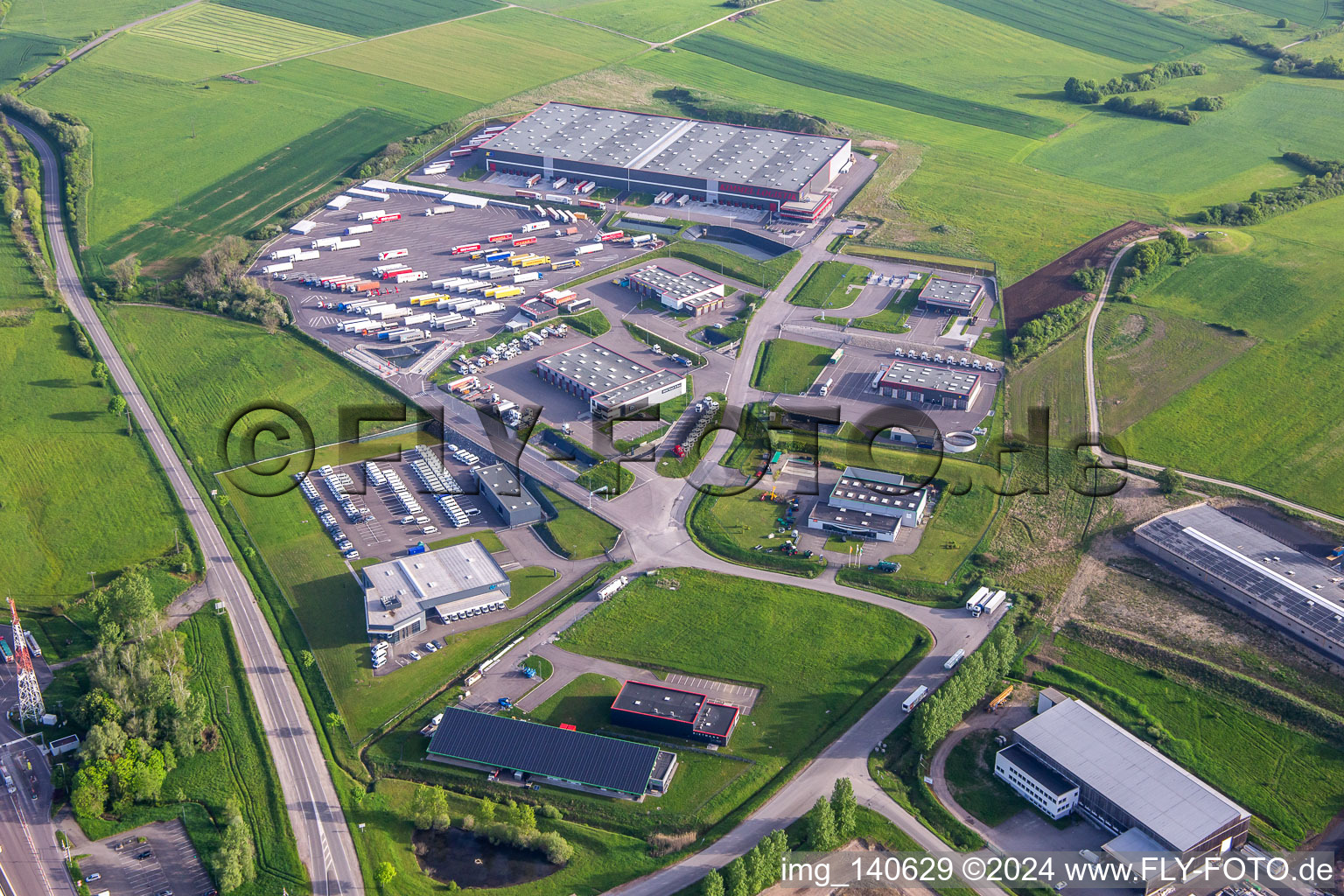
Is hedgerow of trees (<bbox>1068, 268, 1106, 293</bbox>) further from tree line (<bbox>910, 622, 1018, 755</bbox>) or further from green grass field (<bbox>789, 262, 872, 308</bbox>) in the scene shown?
tree line (<bbox>910, 622, 1018, 755</bbox>)

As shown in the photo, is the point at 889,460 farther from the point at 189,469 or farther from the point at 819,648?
the point at 189,469

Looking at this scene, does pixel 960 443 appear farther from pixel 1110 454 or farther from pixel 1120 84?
pixel 1120 84

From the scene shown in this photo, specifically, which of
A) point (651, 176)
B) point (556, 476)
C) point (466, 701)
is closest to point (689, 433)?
point (556, 476)

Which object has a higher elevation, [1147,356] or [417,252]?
[1147,356]

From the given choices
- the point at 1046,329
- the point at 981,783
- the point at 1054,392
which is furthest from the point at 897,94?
the point at 981,783

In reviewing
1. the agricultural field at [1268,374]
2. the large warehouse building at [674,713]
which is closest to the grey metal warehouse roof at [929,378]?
the agricultural field at [1268,374]

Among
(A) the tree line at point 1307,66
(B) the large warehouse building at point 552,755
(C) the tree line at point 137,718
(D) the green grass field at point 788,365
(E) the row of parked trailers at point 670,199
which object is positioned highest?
(A) the tree line at point 1307,66

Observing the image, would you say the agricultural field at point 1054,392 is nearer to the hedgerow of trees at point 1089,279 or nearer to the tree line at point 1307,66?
the hedgerow of trees at point 1089,279
